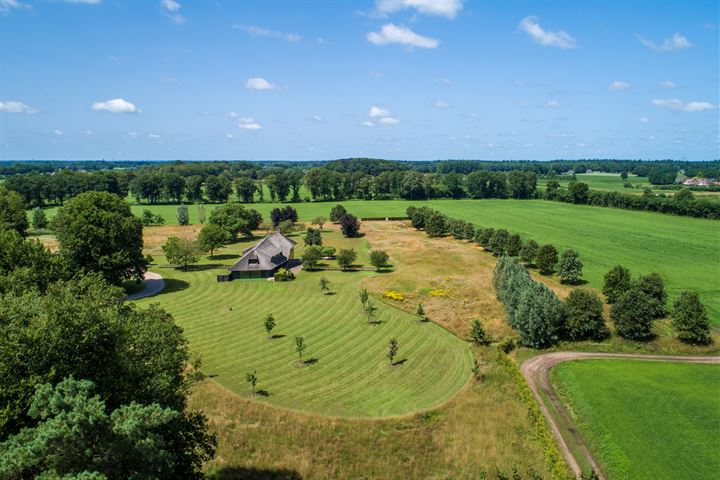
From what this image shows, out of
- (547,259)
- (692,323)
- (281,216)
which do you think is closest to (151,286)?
(281,216)

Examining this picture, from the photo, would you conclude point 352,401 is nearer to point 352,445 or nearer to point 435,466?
point 352,445

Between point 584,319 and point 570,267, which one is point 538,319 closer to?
point 584,319

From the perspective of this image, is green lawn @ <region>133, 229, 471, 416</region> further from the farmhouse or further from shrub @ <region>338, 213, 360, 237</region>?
shrub @ <region>338, 213, 360, 237</region>

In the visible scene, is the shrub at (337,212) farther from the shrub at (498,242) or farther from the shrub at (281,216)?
the shrub at (498,242)

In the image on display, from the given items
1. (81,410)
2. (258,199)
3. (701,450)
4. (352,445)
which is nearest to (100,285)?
(81,410)

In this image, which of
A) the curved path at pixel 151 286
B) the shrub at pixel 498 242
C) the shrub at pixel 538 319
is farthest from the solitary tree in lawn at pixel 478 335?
the shrub at pixel 498 242

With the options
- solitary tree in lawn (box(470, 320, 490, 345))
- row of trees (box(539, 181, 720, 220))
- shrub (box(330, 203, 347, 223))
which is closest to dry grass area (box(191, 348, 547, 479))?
solitary tree in lawn (box(470, 320, 490, 345))
